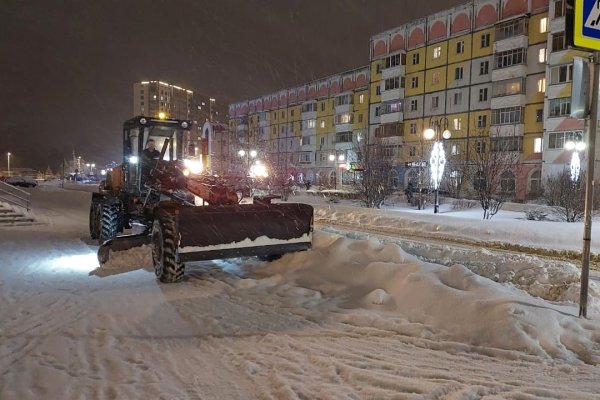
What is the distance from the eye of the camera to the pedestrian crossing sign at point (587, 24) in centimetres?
575

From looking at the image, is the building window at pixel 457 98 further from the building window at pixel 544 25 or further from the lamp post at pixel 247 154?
the lamp post at pixel 247 154

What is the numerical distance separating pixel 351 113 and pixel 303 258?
56959 mm

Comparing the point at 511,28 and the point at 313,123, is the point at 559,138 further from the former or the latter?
the point at 313,123

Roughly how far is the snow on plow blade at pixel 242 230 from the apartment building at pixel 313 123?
125 feet

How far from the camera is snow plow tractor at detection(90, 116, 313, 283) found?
8.20m

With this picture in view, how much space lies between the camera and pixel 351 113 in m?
64.4

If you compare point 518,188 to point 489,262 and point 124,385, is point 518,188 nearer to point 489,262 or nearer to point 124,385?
point 489,262

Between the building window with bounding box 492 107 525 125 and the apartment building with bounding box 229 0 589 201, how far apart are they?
0.09 metres

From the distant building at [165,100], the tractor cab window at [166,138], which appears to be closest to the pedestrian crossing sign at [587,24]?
the tractor cab window at [166,138]

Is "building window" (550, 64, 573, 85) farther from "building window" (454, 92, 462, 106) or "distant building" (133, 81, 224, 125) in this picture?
"distant building" (133, 81, 224, 125)

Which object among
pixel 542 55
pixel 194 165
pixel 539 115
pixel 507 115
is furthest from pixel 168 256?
pixel 542 55

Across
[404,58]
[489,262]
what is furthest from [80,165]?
[489,262]

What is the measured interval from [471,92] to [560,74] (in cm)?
951

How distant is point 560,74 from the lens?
39.8 m
